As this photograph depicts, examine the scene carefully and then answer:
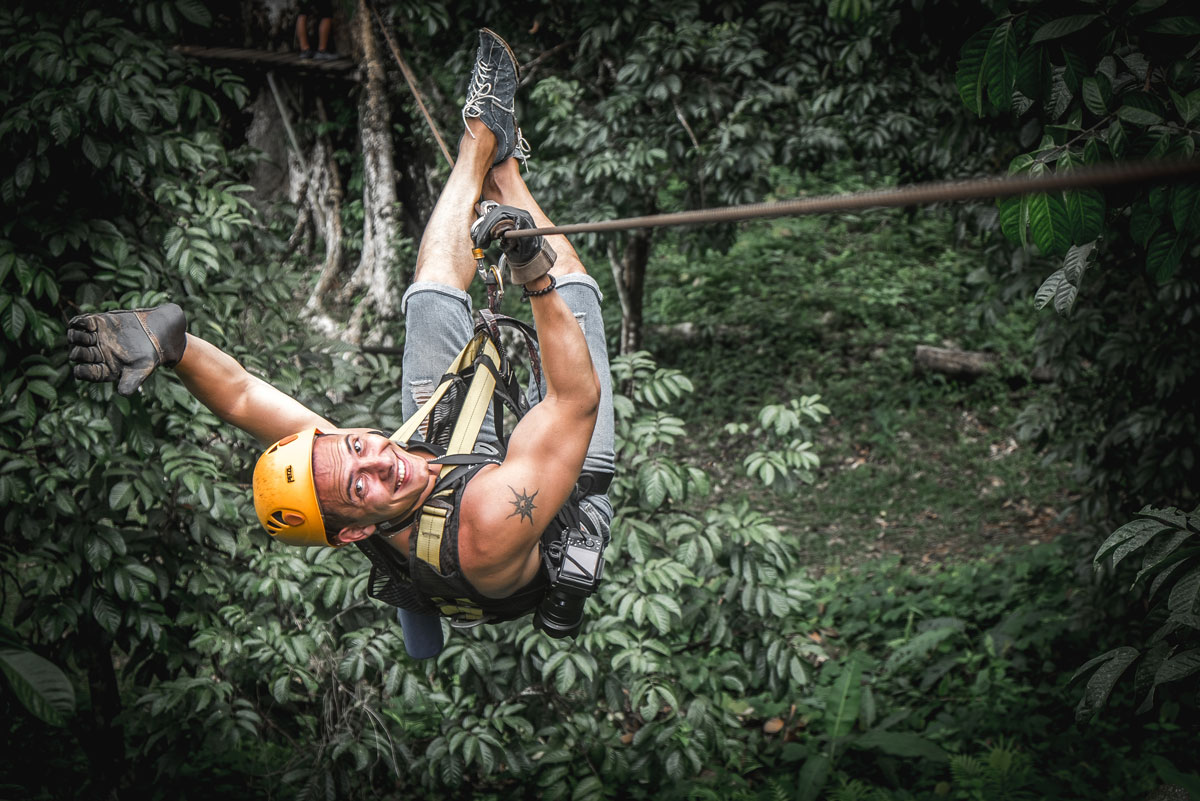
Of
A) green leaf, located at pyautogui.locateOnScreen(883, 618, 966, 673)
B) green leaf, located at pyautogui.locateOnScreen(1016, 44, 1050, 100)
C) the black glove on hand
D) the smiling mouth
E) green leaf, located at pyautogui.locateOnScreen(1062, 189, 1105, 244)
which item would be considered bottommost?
green leaf, located at pyautogui.locateOnScreen(883, 618, 966, 673)

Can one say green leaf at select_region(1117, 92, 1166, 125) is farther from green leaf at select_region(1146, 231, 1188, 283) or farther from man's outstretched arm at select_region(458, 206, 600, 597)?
man's outstretched arm at select_region(458, 206, 600, 597)

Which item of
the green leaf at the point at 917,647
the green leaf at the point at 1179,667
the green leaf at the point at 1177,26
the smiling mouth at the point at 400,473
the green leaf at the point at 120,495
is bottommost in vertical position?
the green leaf at the point at 917,647

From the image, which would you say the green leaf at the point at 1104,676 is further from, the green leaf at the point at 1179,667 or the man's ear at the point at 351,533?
the man's ear at the point at 351,533

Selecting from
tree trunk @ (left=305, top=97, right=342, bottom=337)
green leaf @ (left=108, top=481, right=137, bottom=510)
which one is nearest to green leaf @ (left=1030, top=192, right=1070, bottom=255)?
green leaf @ (left=108, top=481, right=137, bottom=510)

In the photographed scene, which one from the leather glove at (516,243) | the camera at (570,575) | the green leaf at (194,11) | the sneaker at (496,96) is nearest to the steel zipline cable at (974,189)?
the leather glove at (516,243)

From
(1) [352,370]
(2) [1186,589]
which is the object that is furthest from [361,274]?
(2) [1186,589]

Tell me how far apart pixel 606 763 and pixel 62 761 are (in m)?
2.48

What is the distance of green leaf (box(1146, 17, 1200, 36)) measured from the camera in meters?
1.80

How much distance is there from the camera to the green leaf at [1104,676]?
1.97 m

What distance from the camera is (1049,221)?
1812mm

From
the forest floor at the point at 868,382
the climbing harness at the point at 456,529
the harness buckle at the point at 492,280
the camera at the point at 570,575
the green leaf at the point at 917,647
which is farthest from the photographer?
the forest floor at the point at 868,382

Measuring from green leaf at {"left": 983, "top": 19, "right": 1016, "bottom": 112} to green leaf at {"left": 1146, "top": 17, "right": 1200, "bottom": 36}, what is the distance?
0.27 m

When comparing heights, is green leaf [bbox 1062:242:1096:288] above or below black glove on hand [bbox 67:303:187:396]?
above

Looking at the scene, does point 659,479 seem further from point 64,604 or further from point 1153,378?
point 1153,378
